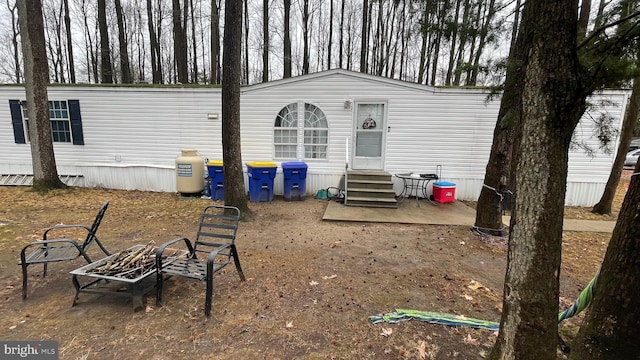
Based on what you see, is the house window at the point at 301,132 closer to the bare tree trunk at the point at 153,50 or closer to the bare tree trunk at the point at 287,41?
the bare tree trunk at the point at 287,41

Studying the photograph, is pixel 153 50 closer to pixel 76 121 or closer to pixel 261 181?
pixel 76 121

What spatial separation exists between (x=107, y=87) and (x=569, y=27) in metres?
10.8

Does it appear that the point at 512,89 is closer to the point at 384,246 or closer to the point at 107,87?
the point at 384,246

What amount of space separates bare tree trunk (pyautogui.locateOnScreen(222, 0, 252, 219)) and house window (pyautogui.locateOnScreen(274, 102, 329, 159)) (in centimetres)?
273

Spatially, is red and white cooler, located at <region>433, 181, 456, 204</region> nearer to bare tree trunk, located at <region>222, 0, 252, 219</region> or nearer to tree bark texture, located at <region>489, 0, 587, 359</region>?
bare tree trunk, located at <region>222, 0, 252, 219</region>

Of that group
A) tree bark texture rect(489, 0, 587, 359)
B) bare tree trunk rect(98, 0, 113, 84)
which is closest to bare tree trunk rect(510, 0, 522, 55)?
tree bark texture rect(489, 0, 587, 359)

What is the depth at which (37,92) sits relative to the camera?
26.0ft

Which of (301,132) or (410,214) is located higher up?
A: (301,132)

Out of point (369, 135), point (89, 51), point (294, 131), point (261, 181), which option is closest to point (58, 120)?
point (261, 181)

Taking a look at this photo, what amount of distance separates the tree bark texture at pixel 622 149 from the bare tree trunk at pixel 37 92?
47.8ft

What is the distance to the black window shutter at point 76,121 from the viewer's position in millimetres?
8953

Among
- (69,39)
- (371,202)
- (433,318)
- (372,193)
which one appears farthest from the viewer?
(69,39)

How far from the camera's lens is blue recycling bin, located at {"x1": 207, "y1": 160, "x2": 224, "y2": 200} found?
7852 millimetres

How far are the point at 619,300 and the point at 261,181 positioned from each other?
696 cm
